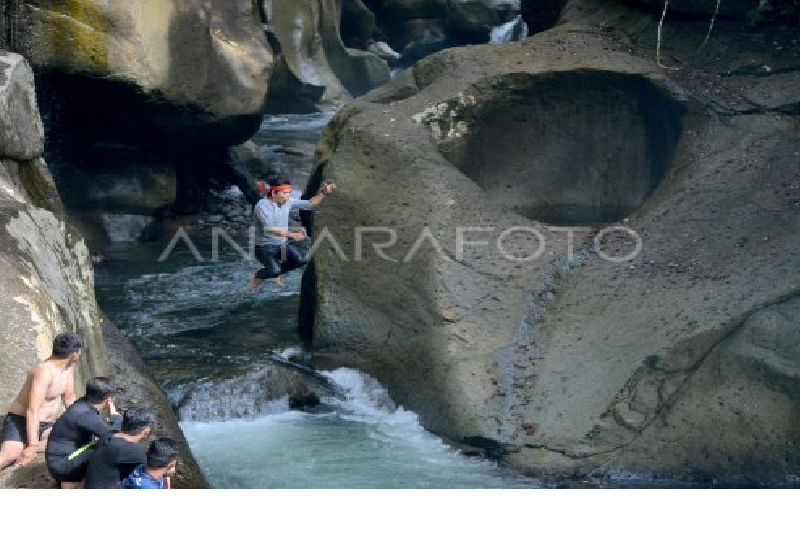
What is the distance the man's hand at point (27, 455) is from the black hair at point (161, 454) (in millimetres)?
876

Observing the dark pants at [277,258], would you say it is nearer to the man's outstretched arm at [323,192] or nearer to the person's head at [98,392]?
the man's outstretched arm at [323,192]

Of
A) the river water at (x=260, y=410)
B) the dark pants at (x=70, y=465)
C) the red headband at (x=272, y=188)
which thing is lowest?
the river water at (x=260, y=410)

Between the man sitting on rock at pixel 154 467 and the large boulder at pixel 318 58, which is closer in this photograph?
the man sitting on rock at pixel 154 467

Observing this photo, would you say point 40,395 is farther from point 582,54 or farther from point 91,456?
point 582,54

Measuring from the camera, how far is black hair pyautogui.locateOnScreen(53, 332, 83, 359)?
6.06m

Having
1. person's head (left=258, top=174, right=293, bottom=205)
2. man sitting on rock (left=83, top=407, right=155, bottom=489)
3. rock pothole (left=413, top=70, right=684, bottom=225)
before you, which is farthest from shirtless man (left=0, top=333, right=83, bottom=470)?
rock pothole (left=413, top=70, right=684, bottom=225)

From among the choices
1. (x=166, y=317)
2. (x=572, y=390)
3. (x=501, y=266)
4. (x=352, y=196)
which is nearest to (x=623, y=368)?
(x=572, y=390)

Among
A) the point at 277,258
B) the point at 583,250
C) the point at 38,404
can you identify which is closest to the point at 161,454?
the point at 38,404

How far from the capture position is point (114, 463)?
5.70m

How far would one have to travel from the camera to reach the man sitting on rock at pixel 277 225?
10.4m

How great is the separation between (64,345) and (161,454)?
874 millimetres

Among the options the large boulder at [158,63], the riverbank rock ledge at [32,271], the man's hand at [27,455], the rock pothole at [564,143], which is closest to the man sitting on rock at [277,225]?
the rock pothole at [564,143]

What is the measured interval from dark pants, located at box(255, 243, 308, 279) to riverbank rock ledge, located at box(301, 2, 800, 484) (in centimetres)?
43
